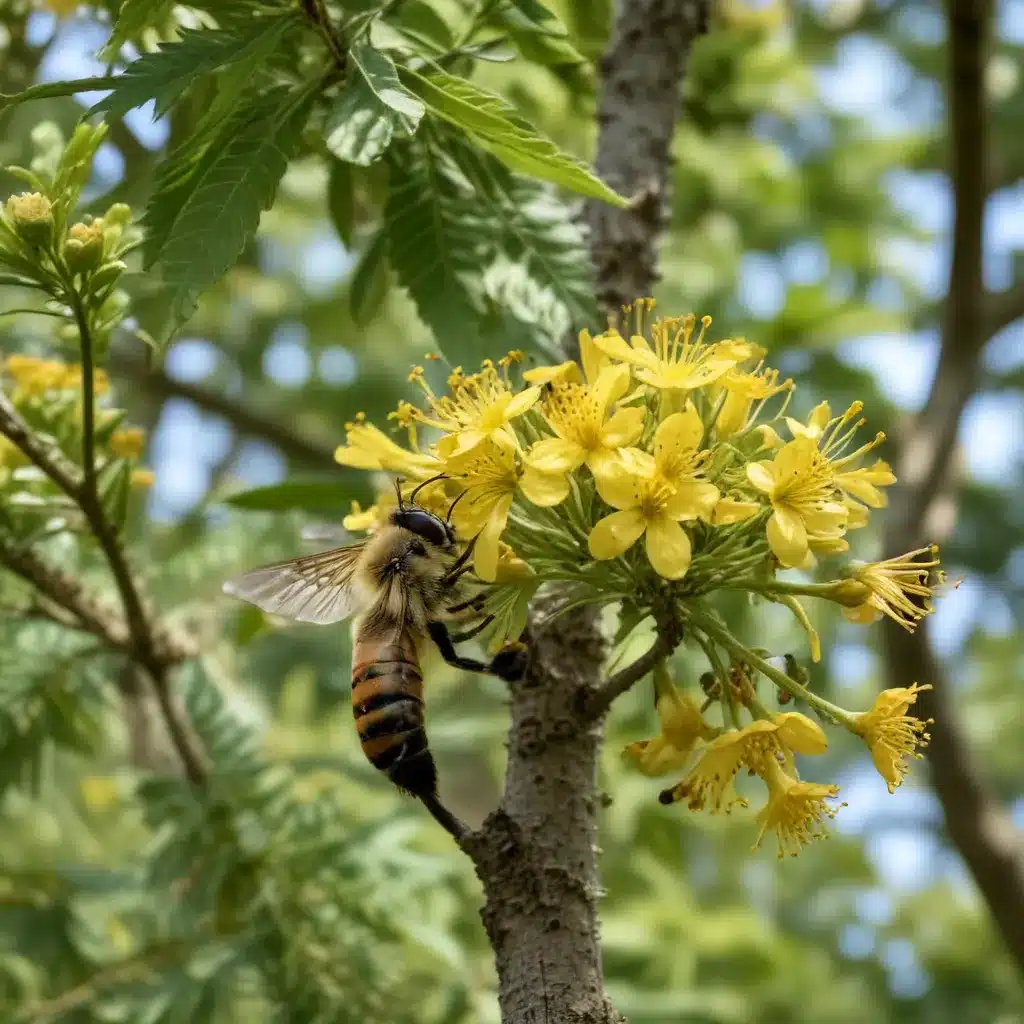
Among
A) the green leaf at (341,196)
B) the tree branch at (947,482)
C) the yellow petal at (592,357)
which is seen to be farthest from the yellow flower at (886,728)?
the tree branch at (947,482)

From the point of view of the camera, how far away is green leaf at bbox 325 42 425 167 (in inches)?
68.9

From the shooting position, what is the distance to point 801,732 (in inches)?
71.0

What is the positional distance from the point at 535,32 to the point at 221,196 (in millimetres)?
751

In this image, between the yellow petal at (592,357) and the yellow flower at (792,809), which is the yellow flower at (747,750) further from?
the yellow petal at (592,357)

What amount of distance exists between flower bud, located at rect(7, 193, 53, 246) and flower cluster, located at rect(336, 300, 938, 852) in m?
0.55

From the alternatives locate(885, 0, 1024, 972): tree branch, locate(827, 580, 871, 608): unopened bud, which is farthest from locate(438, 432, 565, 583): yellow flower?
locate(885, 0, 1024, 972): tree branch

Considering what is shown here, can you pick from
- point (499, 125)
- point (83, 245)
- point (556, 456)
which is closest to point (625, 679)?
point (556, 456)

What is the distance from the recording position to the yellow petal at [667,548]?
5.48 ft

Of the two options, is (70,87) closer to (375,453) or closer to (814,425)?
(375,453)

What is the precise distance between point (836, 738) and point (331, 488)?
5.68 meters

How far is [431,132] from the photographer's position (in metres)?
2.20

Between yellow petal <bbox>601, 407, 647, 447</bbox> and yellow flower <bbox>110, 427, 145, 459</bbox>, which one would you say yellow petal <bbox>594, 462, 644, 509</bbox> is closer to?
yellow petal <bbox>601, 407, 647, 447</bbox>

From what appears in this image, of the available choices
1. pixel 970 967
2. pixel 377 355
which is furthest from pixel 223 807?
pixel 970 967

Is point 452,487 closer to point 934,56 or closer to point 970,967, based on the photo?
point 970,967
